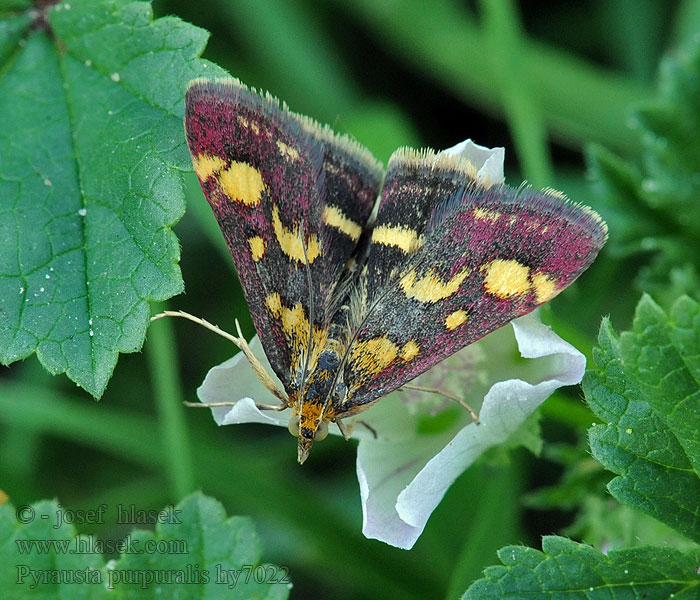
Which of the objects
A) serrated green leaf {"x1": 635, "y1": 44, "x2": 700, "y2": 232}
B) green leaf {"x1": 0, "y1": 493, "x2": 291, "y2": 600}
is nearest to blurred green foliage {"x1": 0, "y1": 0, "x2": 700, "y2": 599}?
serrated green leaf {"x1": 635, "y1": 44, "x2": 700, "y2": 232}

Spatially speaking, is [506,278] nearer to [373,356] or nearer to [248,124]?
[373,356]

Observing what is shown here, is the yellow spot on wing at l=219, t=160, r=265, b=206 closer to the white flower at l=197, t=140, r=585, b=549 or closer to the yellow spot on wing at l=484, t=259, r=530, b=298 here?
the white flower at l=197, t=140, r=585, b=549

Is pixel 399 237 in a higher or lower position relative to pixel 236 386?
higher

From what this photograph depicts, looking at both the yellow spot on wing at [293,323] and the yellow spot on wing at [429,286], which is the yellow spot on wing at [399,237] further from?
the yellow spot on wing at [293,323]

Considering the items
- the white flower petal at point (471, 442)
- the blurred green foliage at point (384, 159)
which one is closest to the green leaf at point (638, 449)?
the white flower petal at point (471, 442)

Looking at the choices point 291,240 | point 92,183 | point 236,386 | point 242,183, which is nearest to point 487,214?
point 291,240

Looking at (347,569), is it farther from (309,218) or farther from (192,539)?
(309,218)
